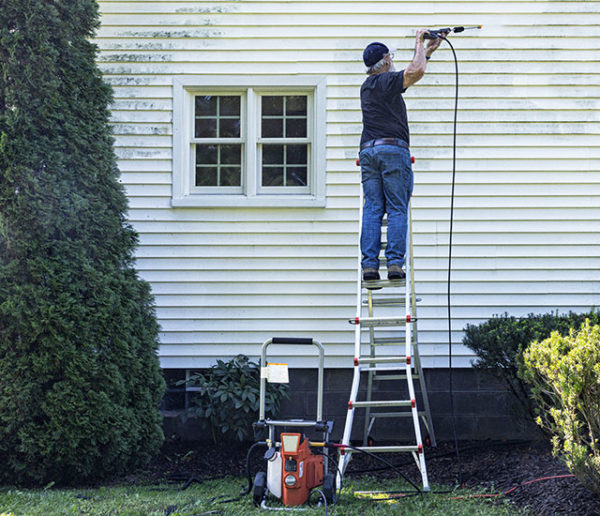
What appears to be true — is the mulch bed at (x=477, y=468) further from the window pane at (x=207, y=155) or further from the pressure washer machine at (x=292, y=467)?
the window pane at (x=207, y=155)

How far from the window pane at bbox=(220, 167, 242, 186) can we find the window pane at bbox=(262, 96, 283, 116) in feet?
2.10

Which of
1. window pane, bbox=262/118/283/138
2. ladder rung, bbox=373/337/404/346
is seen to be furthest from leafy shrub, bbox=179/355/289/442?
window pane, bbox=262/118/283/138

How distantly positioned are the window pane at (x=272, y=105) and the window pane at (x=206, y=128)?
1.70ft

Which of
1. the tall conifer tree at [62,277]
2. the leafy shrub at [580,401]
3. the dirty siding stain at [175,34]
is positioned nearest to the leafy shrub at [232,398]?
the tall conifer tree at [62,277]

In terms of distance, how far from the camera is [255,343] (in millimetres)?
6805

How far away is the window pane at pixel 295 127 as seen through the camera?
7.08 m

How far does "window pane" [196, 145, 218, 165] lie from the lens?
711 cm

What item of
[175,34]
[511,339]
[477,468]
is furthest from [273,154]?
[477,468]

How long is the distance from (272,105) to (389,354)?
271 centimetres

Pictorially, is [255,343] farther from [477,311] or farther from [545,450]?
[545,450]

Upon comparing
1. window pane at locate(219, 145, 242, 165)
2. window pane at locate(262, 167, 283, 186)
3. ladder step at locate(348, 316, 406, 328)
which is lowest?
ladder step at locate(348, 316, 406, 328)

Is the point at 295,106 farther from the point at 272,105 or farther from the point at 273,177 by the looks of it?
the point at 273,177

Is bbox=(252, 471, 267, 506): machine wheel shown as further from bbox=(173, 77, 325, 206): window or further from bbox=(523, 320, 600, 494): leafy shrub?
bbox=(173, 77, 325, 206): window

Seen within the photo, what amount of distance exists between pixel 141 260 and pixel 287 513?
331 cm
